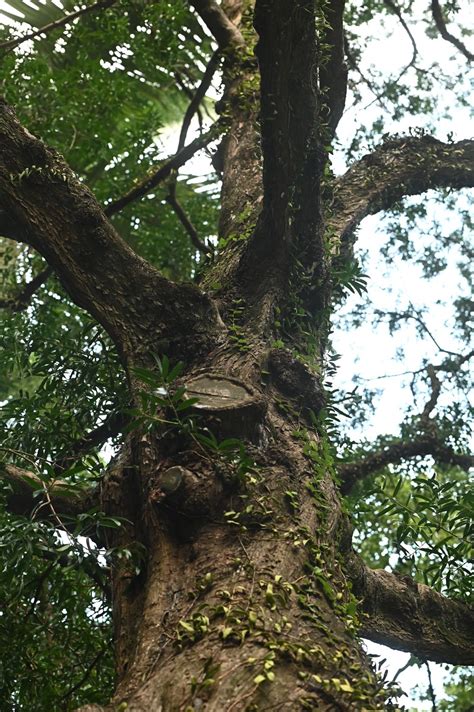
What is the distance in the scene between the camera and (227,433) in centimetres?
287

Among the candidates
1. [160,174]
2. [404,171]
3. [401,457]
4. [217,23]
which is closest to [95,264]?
[404,171]

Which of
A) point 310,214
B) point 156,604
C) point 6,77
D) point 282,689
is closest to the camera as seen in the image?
point 282,689

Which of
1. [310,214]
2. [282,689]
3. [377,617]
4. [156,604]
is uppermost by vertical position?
[310,214]

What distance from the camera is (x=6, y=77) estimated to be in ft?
21.4

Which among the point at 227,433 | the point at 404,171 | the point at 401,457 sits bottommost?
the point at 227,433

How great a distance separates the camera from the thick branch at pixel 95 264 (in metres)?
3.27

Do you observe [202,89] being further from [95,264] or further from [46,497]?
[46,497]

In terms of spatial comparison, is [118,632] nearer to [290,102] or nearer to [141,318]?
[141,318]

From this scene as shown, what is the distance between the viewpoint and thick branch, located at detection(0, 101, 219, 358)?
3.27 metres

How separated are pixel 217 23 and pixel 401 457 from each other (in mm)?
3497

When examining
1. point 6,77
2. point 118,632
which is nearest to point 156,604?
point 118,632

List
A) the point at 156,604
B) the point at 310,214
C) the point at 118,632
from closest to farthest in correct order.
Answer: the point at 156,604, the point at 118,632, the point at 310,214

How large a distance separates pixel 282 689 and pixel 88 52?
641cm

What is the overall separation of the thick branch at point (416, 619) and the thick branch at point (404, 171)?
2.18 meters
